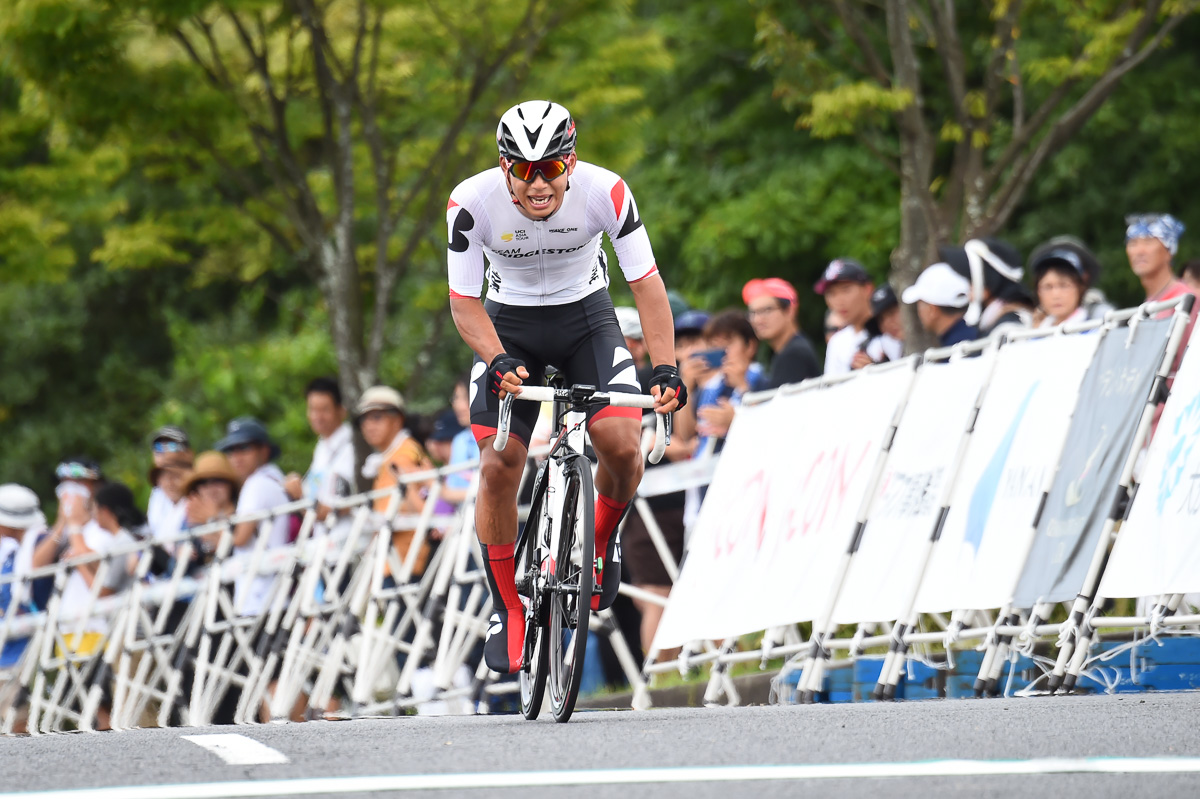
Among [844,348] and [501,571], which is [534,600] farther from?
[844,348]

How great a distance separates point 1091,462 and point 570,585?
2286 mm

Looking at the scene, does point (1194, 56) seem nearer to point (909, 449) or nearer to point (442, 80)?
point (442, 80)

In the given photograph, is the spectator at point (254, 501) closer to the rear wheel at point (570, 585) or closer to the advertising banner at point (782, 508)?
the advertising banner at point (782, 508)

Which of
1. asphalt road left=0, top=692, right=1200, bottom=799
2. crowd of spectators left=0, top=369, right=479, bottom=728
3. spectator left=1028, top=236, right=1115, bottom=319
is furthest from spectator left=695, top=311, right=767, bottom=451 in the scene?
asphalt road left=0, top=692, right=1200, bottom=799

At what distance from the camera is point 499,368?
6738 mm

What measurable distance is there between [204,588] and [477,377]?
5.72 metres

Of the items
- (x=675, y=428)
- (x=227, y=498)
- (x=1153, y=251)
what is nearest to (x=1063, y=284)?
(x=1153, y=251)

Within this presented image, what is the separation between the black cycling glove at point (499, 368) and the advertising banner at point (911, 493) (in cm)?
223

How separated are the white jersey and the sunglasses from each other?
16 centimetres

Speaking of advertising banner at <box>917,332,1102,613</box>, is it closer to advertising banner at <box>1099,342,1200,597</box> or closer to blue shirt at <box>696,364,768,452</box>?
advertising banner at <box>1099,342,1200,597</box>

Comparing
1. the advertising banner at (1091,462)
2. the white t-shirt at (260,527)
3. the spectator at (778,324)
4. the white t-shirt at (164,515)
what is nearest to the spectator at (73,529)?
the white t-shirt at (164,515)

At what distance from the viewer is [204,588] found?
12391 mm

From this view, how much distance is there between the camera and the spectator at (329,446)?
40.2 feet

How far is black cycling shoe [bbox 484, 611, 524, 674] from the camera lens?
7258 mm
